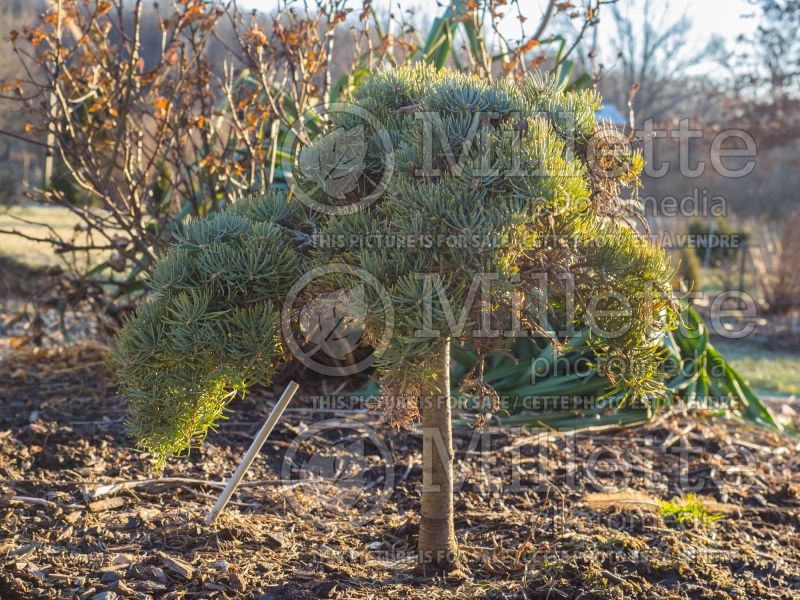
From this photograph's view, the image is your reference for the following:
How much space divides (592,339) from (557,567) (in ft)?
2.62

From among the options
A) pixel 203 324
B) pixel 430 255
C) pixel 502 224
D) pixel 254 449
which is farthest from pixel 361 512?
pixel 502 224

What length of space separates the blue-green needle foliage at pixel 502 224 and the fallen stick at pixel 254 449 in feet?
2.21

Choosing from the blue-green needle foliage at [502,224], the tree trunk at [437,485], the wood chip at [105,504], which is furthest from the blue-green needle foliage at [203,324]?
the wood chip at [105,504]

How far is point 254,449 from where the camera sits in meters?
2.62

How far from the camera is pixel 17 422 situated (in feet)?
12.2

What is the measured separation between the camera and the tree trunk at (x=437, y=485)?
2367 mm

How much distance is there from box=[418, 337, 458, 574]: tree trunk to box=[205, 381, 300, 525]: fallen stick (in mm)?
460

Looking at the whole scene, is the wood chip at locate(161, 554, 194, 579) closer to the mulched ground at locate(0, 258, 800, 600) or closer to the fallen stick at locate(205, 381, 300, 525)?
the mulched ground at locate(0, 258, 800, 600)

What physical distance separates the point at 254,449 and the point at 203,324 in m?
0.72

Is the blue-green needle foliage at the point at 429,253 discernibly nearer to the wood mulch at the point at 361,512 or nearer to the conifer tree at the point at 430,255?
the conifer tree at the point at 430,255

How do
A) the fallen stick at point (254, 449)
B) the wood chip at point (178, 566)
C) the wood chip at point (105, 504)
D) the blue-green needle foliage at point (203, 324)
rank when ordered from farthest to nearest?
the wood chip at point (105, 504), the fallen stick at point (254, 449), the wood chip at point (178, 566), the blue-green needle foliage at point (203, 324)

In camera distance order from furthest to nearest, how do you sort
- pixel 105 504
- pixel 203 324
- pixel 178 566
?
pixel 105 504 → pixel 178 566 → pixel 203 324

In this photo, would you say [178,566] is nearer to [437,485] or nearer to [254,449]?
[254,449]

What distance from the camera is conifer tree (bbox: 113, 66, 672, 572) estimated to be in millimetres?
1855
